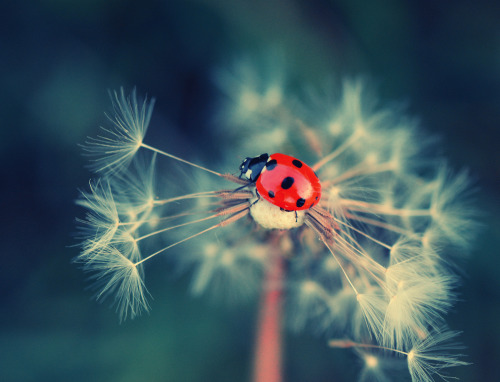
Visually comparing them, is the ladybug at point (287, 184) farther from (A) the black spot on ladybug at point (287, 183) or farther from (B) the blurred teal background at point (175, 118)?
(B) the blurred teal background at point (175, 118)

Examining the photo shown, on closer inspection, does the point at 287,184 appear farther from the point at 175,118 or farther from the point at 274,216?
the point at 175,118

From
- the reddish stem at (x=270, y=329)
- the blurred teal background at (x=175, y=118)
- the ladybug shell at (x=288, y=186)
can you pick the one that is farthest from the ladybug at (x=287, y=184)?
the blurred teal background at (x=175, y=118)

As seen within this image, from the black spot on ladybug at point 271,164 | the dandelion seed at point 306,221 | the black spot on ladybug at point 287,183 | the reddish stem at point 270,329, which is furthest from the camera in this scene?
the reddish stem at point 270,329

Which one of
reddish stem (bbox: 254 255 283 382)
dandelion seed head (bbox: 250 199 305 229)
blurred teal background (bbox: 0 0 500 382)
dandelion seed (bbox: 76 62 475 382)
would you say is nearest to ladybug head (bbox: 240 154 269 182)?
dandelion seed (bbox: 76 62 475 382)

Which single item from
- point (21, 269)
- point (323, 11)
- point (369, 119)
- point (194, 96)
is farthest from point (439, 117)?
point (21, 269)

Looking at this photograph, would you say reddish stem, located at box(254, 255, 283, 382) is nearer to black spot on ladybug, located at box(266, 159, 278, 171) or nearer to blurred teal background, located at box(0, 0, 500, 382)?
blurred teal background, located at box(0, 0, 500, 382)

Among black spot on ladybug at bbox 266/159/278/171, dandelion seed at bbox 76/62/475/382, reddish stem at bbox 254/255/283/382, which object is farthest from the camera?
reddish stem at bbox 254/255/283/382
